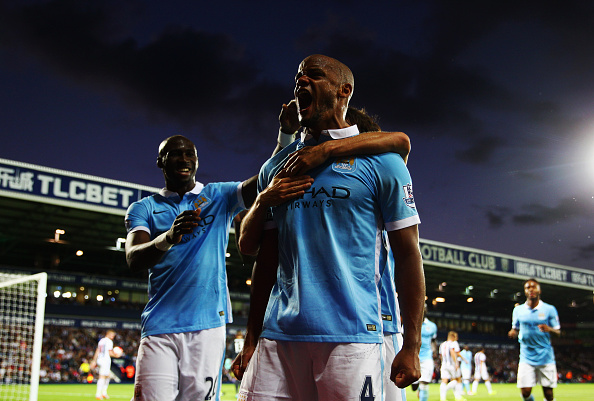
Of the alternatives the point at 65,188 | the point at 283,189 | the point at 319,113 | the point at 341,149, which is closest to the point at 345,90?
the point at 319,113

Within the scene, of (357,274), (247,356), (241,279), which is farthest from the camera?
(241,279)

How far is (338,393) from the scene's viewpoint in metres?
2.20

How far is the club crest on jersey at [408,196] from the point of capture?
242 cm

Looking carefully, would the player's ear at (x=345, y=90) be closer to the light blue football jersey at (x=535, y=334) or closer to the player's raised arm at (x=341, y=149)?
the player's raised arm at (x=341, y=149)

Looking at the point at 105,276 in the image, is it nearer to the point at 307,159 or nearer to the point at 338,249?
the point at 307,159

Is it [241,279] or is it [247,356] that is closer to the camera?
[247,356]

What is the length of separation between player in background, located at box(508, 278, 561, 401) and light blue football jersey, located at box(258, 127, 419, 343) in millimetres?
9095

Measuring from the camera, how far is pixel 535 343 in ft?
35.9

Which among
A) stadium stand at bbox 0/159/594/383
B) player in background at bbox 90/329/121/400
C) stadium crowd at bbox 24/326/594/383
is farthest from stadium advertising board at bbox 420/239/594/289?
player in background at bbox 90/329/121/400

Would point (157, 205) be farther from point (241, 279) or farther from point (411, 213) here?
point (241, 279)

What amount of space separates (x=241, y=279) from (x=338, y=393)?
4239 centimetres

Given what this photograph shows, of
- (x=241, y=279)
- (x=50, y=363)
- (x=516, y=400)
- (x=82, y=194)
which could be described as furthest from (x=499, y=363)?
(x=82, y=194)

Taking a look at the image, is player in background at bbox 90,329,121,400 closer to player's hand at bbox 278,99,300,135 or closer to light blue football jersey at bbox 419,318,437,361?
light blue football jersey at bbox 419,318,437,361

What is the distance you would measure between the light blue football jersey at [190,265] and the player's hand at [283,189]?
2.00 metres
